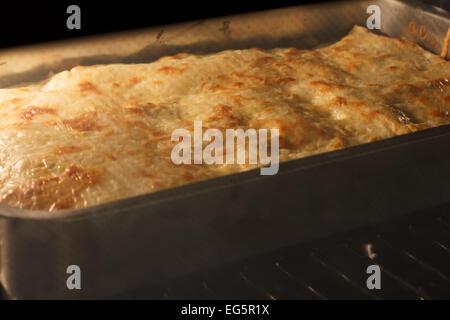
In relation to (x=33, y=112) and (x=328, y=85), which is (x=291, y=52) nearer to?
(x=328, y=85)

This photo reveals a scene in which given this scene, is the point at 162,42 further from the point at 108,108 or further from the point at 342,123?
the point at 342,123

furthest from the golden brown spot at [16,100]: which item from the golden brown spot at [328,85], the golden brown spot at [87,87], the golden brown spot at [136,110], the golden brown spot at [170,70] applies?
the golden brown spot at [328,85]

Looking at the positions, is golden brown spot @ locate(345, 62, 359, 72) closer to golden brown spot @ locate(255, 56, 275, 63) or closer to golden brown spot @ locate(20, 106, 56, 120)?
golden brown spot @ locate(255, 56, 275, 63)

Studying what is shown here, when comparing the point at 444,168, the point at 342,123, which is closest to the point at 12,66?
the point at 342,123

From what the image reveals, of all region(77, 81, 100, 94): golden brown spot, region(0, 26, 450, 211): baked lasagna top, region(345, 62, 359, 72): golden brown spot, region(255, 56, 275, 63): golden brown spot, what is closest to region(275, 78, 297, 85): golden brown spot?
region(0, 26, 450, 211): baked lasagna top

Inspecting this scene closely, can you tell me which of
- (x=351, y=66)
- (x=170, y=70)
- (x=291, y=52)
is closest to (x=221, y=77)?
(x=170, y=70)

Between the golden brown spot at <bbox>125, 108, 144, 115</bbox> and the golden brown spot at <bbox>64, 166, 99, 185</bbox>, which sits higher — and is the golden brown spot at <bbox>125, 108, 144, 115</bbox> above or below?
above

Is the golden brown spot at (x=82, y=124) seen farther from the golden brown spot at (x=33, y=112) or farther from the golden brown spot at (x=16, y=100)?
the golden brown spot at (x=16, y=100)
